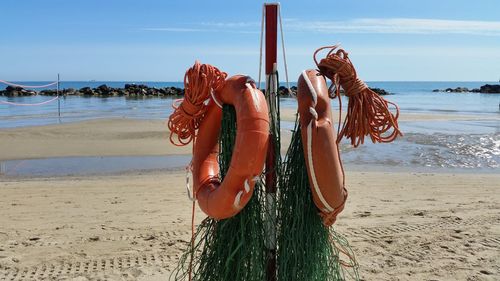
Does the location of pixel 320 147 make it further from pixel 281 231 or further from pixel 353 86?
pixel 281 231

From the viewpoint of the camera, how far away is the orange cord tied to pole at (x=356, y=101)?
3.23 m

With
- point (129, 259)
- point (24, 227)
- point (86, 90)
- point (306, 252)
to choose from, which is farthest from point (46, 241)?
point (86, 90)

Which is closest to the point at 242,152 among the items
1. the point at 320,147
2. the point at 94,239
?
the point at 320,147

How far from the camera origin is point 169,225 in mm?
5684

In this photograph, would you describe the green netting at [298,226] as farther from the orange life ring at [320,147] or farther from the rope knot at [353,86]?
the rope knot at [353,86]

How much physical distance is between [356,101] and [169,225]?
10.3 ft

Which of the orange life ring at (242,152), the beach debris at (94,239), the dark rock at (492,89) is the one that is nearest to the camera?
the orange life ring at (242,152)

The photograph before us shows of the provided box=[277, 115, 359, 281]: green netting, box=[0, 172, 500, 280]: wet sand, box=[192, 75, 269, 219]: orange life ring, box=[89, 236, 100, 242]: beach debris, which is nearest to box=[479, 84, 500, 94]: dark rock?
box=[0, 172, 500, 280]: wet sand

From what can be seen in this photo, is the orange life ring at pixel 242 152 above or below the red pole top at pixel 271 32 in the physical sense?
below

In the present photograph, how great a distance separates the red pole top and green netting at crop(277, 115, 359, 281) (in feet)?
1.53

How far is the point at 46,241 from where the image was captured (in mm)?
5082

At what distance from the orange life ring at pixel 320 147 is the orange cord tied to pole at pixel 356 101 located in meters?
0.23

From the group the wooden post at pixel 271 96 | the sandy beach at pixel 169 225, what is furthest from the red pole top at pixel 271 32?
the sandy beach at pixel 169 225

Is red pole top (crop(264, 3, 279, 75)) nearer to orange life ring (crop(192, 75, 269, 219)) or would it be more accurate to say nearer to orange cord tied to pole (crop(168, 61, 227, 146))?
orange life ring (crop(192, 75, 269, 219))
